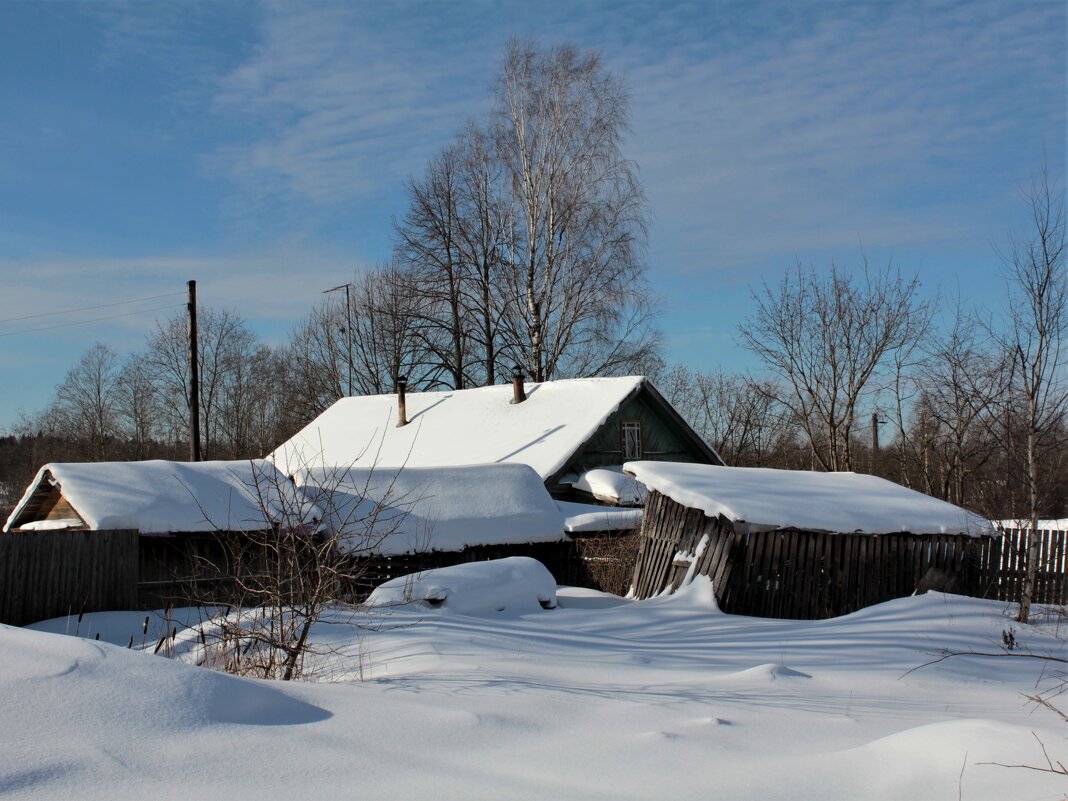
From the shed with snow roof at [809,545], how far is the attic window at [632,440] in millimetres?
11569

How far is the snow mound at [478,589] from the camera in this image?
9992mm

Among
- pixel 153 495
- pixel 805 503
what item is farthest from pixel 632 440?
pixel 153 495

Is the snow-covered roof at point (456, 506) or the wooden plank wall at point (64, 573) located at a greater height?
the snow-covered roof at point (456, 506)

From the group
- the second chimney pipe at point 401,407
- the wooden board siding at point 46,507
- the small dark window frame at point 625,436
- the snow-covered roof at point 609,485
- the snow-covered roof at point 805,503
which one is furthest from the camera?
the second chimney pipe at point 401,407

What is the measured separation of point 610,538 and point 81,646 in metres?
12.9

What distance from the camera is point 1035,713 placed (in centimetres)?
614

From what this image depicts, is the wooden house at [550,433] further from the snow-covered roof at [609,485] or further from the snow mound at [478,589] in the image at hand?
the snow mound at [478,589]

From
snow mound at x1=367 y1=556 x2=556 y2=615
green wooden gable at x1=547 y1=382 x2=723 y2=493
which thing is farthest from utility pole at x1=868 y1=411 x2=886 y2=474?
snow mound at x1=367 y1=556 x2=556 y2=615

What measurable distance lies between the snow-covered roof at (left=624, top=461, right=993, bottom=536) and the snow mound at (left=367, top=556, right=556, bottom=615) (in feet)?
8.44

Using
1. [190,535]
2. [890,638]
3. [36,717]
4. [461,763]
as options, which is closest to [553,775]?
[461,763]

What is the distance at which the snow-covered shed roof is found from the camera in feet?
44.9

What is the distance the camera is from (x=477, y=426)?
2677 cm

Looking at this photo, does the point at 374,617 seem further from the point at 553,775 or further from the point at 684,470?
the point at 684,470

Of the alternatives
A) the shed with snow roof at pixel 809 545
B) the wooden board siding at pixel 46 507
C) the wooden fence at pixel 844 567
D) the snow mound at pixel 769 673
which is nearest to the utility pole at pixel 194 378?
the wooden board siding at pixel 46 507
